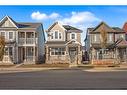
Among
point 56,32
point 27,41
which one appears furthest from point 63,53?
point 27,41

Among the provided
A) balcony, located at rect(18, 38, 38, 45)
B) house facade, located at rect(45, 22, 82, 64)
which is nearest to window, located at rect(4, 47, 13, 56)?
balcony, located at rect(18, 38, 38, 45)

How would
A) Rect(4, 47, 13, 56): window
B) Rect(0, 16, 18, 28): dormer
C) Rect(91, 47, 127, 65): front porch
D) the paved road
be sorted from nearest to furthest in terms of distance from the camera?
the paved road, Rect(0, 16, 18, 28): dormer, Rect(4, 47, 13, 56): window, Rect(91, 47, 127, 65): front porch

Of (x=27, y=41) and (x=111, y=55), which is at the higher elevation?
(x=27, y=41)

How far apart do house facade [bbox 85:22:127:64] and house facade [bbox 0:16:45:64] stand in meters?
7.52

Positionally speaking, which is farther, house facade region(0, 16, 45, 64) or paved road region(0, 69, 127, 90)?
house facade region(0, 16, 45, 64)

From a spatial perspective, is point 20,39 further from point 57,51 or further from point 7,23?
point 57,51

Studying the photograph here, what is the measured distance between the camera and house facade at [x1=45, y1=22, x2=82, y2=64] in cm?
4641

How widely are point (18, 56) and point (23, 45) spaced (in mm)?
1672

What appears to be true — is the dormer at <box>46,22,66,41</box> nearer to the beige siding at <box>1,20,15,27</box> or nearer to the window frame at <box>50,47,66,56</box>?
the window frame at <box>50,47,66,56</box>

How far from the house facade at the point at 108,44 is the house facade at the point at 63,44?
1.87 m

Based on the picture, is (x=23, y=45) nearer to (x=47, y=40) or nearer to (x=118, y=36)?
(x=47, y=40)

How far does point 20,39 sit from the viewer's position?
46031 mm

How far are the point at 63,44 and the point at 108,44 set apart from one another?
20.9 ft

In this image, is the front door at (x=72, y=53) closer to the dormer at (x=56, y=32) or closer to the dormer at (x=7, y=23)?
the dormer at (x=56, y=32)
